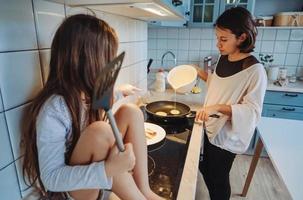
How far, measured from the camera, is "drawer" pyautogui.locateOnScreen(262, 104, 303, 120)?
194cm

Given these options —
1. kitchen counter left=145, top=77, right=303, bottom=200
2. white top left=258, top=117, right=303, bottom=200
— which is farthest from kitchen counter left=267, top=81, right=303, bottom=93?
white top left=258, top=117, right=303, bottom=200

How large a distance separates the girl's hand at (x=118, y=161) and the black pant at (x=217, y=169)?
81 cm

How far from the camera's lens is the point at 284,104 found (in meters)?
1.96

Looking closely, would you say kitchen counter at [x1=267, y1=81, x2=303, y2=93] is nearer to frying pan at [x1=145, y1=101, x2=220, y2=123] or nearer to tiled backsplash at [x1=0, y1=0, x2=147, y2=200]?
frying pan at [x1=145, y1=101, x2=220, y2=123]

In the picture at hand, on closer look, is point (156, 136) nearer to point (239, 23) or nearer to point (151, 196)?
point (151, 196)

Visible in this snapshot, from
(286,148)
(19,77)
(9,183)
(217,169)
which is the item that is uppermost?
(19,77)

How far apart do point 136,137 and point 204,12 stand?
1815 mm

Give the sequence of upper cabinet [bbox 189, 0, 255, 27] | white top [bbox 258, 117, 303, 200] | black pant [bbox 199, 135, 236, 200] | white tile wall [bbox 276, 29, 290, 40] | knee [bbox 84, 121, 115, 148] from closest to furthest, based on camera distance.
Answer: knee [bbox 84, 121, 115, 148] < white top [bbox 258, 117, 303, 200] < black pant [bbox 199, 135, 236, 200] < upper cabinet [bbox 189, 0, 255, 27] < white tile wall [bbox 276, 29, 290, 40]

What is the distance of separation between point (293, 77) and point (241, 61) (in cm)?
153

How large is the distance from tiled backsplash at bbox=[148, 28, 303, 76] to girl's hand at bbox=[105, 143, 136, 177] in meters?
2.17

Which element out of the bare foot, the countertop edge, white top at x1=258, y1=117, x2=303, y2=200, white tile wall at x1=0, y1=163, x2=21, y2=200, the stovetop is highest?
white tile wall at x1=0, y1=163, x2=21, y2=200

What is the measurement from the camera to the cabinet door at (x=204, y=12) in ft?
6.66

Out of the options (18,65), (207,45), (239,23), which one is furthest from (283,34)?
(18,65)

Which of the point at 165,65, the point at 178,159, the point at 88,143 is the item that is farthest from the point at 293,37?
the point at 88,143
